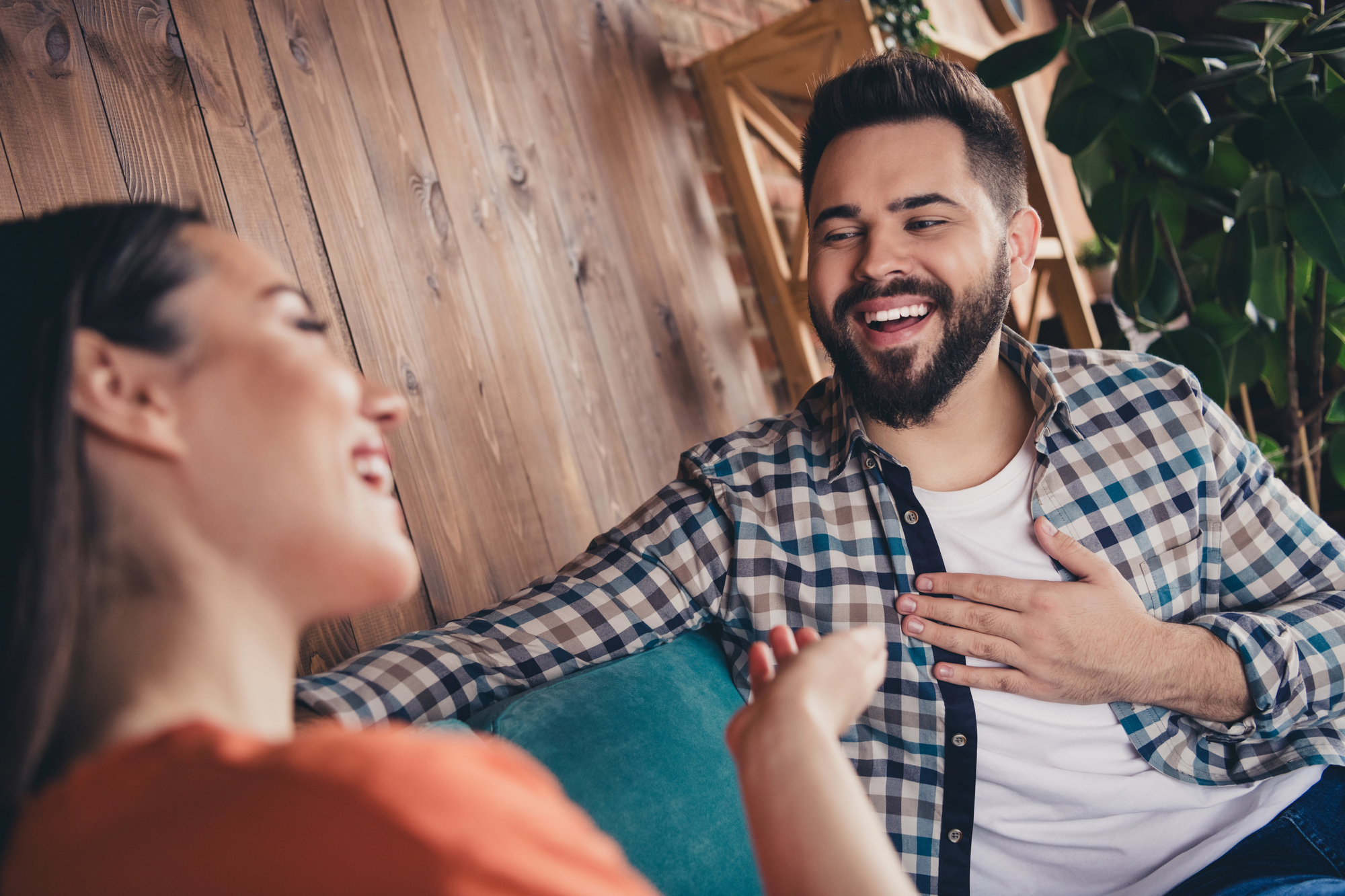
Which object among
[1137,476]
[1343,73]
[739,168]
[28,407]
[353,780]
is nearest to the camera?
[353,780]

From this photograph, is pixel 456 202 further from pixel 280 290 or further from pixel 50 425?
pixel 50 425

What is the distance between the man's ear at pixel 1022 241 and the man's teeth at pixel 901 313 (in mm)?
230

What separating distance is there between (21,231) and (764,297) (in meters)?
1.83

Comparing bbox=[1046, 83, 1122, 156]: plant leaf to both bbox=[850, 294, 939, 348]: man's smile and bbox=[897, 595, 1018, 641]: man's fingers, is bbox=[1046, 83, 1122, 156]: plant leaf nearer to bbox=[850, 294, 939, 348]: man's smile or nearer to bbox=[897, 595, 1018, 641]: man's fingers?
bbox=[850, 294, 939, 348]: man's smile

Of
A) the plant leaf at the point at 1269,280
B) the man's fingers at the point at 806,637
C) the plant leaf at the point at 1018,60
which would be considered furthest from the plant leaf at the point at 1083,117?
the man's fingers at the point at 806,637

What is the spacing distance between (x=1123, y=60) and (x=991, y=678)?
54.7 inches

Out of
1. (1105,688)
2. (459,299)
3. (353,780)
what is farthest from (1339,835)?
(459,299)

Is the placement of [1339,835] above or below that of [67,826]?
→ below

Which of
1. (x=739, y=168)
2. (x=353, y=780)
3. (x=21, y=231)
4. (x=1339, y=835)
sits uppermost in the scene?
(x=739, y=168)

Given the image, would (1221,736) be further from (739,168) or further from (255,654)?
(739,168)

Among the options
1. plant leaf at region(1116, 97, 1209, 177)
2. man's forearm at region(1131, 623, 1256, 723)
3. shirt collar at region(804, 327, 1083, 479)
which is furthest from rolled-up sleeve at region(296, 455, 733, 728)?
plant leaf at region(1116, 97, 1209, 177)

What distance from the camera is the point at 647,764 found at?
101 cm

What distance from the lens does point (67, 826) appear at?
436mm

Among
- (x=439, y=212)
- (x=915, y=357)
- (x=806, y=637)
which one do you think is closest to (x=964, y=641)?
(x=915, y=357)
